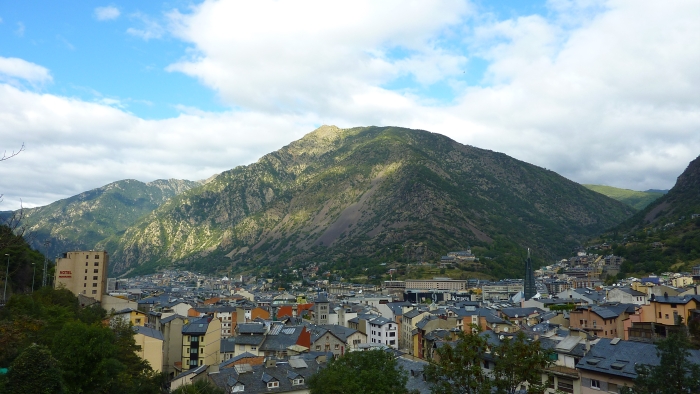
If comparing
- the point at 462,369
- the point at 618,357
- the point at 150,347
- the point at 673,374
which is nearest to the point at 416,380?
the point at 618,357

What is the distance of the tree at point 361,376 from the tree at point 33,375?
1437cm

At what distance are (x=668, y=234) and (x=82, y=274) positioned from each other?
474ft

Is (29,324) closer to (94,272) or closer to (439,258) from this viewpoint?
(94,272)

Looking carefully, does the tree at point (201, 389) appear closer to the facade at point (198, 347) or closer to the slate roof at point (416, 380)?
the slate roof at point (416, 380)

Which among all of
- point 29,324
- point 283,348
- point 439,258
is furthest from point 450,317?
point 439,258

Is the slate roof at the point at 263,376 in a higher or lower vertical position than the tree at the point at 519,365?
lower

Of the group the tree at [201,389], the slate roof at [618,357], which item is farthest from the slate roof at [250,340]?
the slate roof at [618,357]

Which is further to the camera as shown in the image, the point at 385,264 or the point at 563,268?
the point at 385,264

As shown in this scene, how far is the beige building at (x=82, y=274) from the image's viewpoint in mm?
77562

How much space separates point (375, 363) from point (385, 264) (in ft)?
474

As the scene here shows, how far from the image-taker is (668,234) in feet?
473

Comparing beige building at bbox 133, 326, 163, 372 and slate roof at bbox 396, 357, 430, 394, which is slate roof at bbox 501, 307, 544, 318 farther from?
beige building at bbox 133, 326, 163, 372

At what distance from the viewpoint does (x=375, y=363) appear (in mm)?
32062

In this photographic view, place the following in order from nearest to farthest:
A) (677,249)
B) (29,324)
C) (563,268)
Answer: (29,324) < (677,249) < (563,268)
